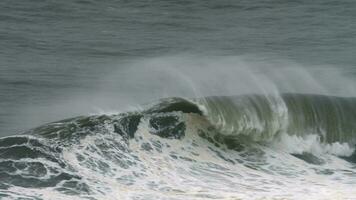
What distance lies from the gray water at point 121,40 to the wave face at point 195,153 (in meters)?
→ 2.00

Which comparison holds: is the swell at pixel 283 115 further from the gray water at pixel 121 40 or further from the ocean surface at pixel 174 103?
the gray water at pixel 121 40

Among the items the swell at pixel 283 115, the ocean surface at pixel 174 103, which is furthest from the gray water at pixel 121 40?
the swell at pixel 283 115

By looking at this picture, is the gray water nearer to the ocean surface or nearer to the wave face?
the ocean surface

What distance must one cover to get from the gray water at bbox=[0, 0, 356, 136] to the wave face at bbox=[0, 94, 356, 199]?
78.7 inches

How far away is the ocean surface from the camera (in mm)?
13617

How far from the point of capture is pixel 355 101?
66.3 feet

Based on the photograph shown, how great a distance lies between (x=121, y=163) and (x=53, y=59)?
1070 centimetres

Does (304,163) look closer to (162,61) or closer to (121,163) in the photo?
(121,163)

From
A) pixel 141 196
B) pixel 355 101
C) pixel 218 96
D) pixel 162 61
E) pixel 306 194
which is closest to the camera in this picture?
pixel 141 196

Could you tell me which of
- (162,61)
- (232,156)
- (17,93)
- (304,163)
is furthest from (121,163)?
(162,61)

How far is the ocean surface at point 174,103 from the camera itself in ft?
44.7

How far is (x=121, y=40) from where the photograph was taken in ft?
90.9

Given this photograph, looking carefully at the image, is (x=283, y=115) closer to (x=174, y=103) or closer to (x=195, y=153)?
(x=174, y=103)

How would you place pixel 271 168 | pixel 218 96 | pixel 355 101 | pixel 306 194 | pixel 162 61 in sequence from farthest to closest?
pixel 162 61 → pixel 355 101 → pixel 218 96 → pixel 271 168 → pixel 306 194
